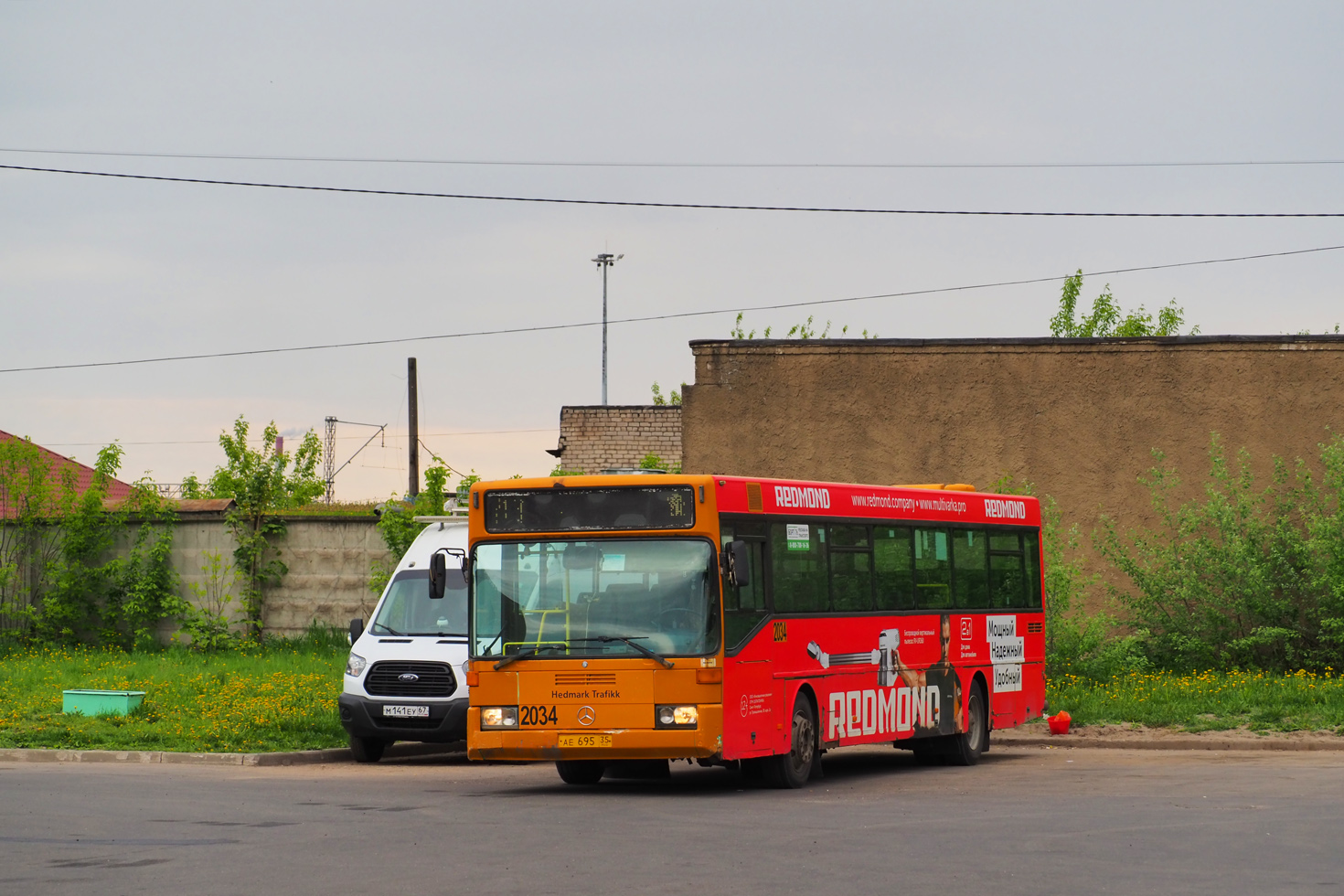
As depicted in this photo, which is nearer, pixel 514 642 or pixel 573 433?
pixel 514 642

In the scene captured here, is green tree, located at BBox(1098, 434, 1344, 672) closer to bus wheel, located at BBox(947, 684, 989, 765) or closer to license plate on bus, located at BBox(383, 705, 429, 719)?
bus wheel, located at BBox(947, 684, 989, 765)

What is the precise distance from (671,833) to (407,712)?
7140 mm

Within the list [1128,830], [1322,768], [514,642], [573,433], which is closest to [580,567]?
[514,642]

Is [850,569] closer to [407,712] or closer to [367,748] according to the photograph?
[407,712]

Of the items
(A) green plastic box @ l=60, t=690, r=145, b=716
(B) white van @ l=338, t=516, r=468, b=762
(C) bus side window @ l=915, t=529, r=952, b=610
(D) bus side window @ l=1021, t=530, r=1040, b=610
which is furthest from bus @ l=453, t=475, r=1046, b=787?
(A) green plastic box @ l=60, t=690, r=145, b=716

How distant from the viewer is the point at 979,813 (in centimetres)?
Answer: 1214

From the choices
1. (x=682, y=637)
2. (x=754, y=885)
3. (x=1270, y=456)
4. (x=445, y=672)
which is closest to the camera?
(x=754, y=885)

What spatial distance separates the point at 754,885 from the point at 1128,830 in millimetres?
3522

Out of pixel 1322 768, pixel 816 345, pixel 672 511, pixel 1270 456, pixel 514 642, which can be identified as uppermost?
pixel 816 345

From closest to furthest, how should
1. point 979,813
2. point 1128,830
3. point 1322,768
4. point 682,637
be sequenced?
1. point 1128,830
2. point 979,813
3. point 682,637
4. point 1322,768

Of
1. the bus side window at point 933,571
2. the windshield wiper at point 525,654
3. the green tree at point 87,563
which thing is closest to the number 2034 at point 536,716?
the windshield wiper at point 525,654

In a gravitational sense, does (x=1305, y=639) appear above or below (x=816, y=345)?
below

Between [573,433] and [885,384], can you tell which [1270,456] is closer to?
[885,384]

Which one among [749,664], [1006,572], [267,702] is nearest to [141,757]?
[267,702]
